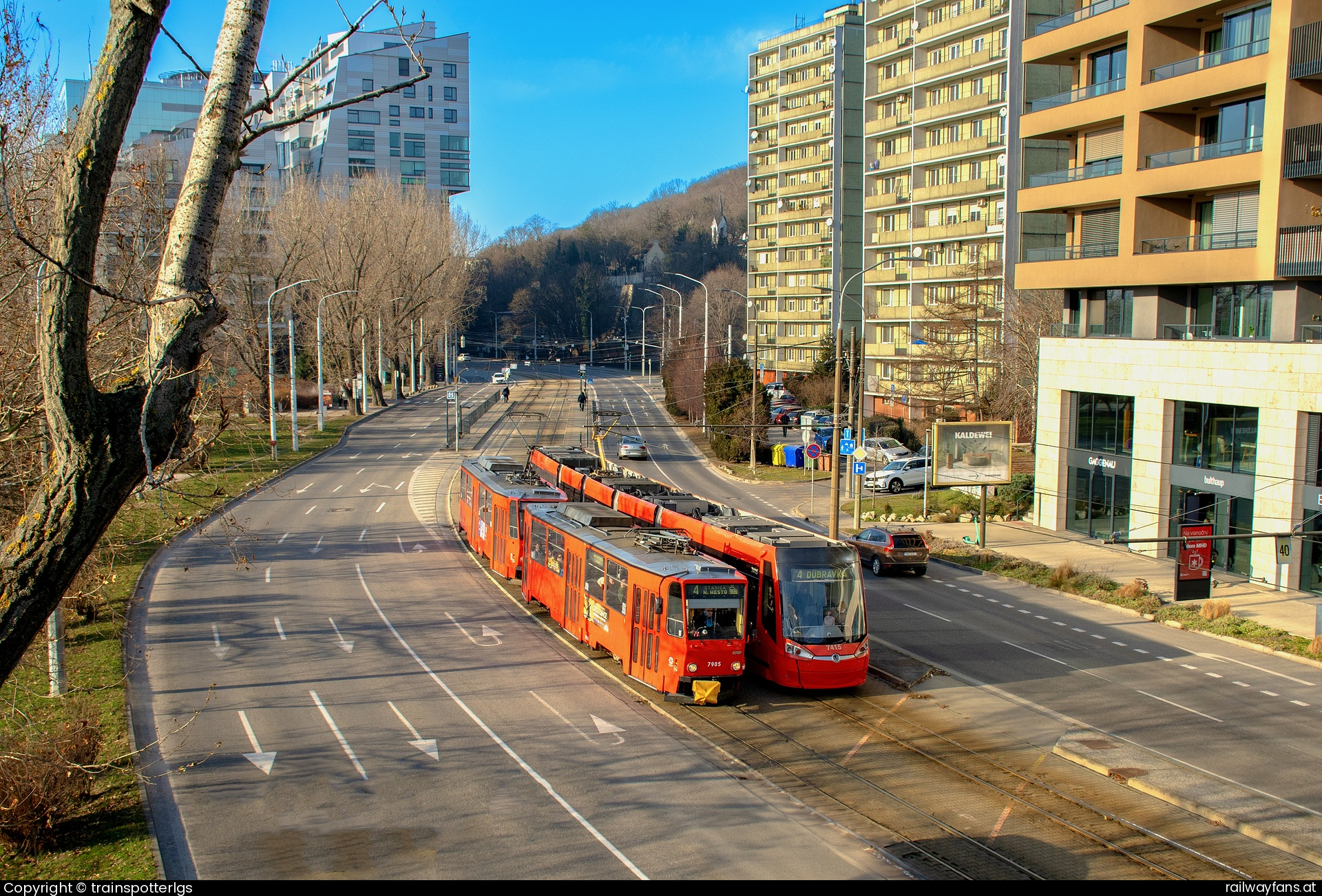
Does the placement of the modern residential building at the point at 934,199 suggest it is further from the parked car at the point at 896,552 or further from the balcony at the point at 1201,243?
the parked car at the point at 896,552

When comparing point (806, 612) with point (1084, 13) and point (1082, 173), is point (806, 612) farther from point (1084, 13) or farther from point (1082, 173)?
point (1084, 13)

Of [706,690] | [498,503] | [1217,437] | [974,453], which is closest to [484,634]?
[498,503]

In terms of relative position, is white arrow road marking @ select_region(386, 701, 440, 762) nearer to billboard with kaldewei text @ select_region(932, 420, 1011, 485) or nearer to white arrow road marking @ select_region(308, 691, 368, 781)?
white arrow road marking @ select_region(308, 691, 368, 781)

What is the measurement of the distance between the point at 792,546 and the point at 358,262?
73.5 m

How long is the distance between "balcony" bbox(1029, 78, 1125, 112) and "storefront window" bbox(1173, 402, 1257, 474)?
11976 millimetres

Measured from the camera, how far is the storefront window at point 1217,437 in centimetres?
3083

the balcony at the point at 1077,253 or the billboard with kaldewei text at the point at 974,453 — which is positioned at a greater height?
the balcony at the point at 1077,253

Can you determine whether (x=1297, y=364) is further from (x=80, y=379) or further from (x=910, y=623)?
(x=80, y=379)

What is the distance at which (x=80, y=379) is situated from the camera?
17.0ft

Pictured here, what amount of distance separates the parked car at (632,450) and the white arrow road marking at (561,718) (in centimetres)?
4191

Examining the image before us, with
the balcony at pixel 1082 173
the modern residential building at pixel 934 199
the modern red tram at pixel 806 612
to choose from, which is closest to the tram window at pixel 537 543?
the modern red tram at pixel 806 612

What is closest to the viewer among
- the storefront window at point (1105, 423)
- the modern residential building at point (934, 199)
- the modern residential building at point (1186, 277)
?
the modern residential building at point (1186, 277)

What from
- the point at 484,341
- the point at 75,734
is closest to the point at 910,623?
the point at 75,734

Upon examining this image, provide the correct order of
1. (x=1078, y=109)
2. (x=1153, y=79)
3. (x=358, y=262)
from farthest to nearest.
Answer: (x=358, y=262) → (x=1078, y=109) → (x=1153, y=79)
